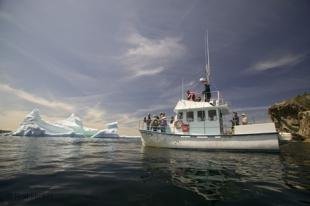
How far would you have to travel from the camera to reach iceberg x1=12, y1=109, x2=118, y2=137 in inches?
4862

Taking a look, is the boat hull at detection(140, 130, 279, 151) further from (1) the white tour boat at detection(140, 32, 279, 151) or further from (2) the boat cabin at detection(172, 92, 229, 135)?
(2) the boat cabin at detection(172, 92, 229, 135)

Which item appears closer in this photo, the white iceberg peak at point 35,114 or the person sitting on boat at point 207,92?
the person sitting on boat at point 207,92

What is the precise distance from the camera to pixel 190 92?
19969 mm

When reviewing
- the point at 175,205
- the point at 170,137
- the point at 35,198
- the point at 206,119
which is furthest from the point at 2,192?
the point at 206,119

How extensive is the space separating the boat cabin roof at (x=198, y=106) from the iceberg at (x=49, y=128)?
104514 mm

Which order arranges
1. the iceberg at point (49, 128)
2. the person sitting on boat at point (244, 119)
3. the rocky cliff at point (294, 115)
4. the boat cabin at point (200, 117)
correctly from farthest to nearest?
the iceberg at point (49, 128), the rocky cliff at point (294, 115), the boat cabin at point (200, 117), the person sitting on boat at point (244, 119)

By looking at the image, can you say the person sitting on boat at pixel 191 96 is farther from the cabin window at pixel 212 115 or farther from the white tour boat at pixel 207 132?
Answer: the cabin window at pixel 212 115

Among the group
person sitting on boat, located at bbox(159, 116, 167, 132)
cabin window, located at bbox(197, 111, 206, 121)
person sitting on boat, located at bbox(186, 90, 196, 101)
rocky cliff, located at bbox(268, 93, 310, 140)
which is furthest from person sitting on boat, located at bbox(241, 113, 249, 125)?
rocky cliff, located at bbox(268, 93, 310, 140)

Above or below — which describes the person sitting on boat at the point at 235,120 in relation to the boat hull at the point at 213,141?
above

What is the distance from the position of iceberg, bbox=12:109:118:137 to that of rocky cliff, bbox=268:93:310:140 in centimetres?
9096

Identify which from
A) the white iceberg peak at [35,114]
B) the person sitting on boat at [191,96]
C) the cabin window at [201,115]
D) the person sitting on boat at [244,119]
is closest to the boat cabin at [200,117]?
the cabin window at [201,115]

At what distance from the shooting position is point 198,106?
18625mm

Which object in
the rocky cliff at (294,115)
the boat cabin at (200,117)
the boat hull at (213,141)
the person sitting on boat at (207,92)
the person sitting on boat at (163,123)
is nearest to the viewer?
the boat hull at (213,141)

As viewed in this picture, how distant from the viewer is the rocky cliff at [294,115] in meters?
47.7
